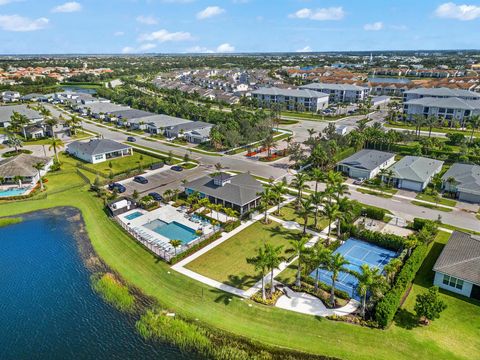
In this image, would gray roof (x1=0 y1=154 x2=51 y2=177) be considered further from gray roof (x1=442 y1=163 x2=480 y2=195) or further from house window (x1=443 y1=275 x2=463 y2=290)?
gray roof (x1=442 y1=163 x2=480 y2=195)

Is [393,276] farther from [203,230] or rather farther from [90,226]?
[90,226]

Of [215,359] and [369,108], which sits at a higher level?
[369,108]

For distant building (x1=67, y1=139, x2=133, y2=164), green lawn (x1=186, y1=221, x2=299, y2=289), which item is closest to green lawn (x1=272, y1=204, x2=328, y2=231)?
green lawn (x1=186, y1=221, x2=299, y2=289)

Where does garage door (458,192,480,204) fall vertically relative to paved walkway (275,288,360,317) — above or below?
above

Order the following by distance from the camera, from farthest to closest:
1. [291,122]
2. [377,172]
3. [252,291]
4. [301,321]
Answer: [291,122]
[377,172]
[252,291]
[301,321]

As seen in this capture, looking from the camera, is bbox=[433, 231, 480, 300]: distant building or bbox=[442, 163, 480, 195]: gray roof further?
bbox=[442, 163, 480, 195]: gray roof

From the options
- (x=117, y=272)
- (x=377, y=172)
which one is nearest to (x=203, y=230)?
(x=117, y=272)

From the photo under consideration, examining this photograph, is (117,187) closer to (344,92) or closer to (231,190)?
(231,190)

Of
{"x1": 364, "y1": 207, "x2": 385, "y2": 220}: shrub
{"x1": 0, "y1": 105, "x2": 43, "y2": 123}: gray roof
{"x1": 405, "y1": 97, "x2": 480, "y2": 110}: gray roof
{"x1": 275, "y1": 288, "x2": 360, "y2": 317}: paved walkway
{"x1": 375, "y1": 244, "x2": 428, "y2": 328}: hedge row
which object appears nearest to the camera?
{"x1": 375, "y1": 244, "x2": 428, "y2": 328}: hedge row
